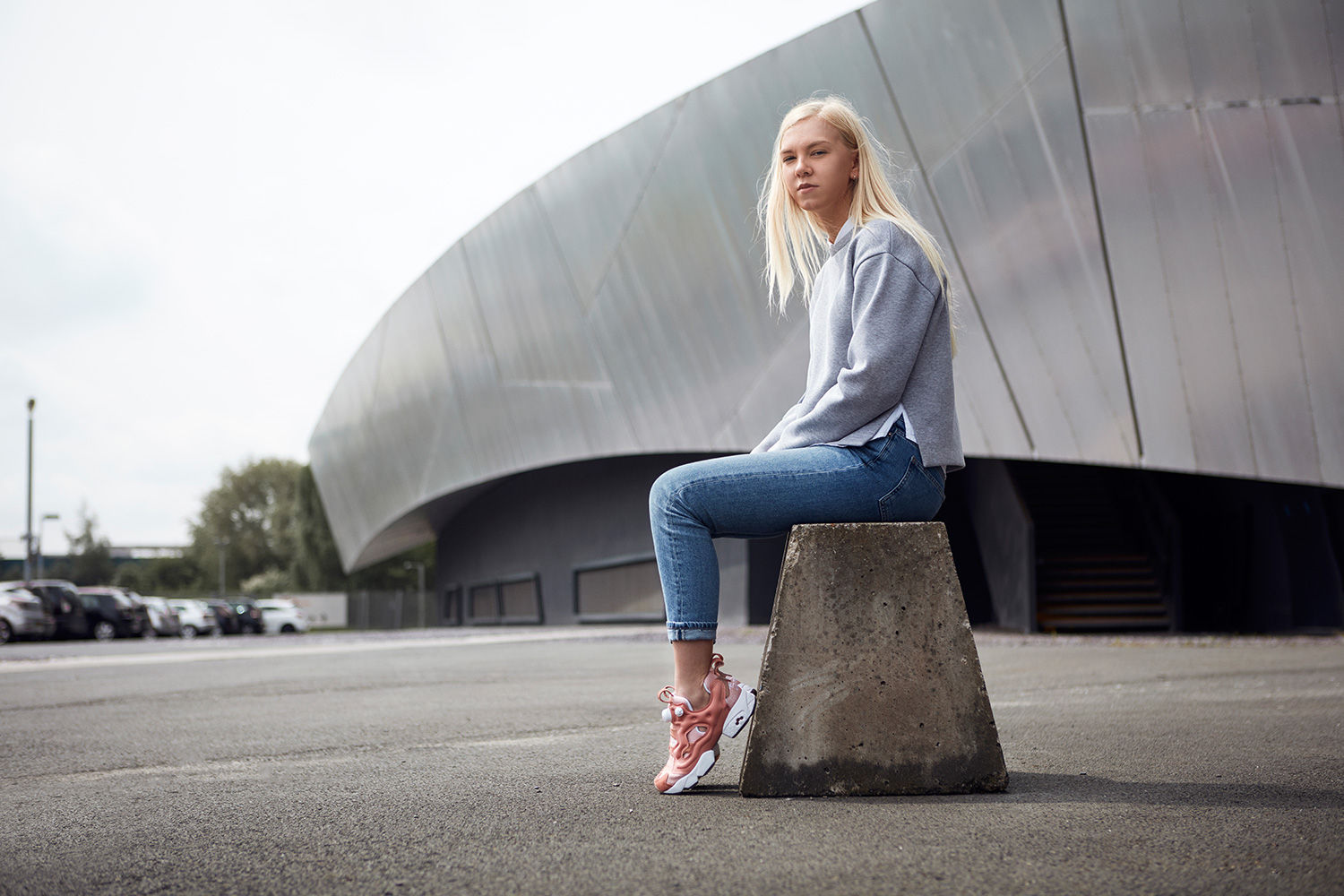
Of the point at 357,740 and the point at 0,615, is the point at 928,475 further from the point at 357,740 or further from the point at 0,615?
the point at 0,615

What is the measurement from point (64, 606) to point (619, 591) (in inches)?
523

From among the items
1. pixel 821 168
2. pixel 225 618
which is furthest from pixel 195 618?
pixel 821 168

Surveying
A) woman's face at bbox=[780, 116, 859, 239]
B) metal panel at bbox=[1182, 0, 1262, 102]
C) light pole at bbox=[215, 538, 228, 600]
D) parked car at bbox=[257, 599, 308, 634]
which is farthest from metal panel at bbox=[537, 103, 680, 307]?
light pole at bbox=[215, 538, 228, 600]

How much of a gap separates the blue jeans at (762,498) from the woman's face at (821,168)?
0.69 m

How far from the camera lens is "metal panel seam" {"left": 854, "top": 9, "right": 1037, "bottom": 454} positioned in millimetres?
12711

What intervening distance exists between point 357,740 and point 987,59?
1145 cm

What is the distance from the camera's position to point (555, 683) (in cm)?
689

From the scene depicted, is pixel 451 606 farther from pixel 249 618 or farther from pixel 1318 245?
pixel 1318 245

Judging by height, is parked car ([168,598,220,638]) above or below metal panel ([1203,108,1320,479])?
below

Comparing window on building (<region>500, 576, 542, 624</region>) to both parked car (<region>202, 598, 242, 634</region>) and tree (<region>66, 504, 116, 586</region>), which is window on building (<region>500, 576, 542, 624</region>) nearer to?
parked car (<region>202, 598, 242, 634</region>)

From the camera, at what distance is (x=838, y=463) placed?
253cm

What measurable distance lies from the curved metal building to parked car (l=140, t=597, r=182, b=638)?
2003 centimetres

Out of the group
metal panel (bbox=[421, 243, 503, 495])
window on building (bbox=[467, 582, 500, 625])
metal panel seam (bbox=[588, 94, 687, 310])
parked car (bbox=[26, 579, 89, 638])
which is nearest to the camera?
metal panel seam (bbox=[588, 94, 687, 310])

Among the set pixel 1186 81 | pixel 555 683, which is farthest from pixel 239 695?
pixel 1186 81
